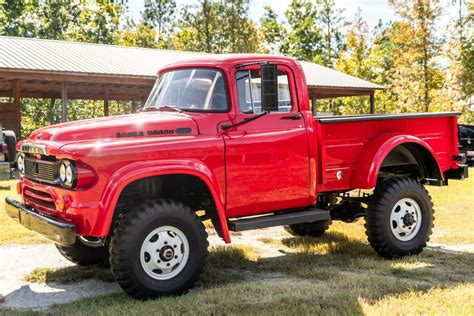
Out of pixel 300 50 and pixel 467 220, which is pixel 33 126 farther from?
pixel 467 220

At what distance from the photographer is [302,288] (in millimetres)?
5035

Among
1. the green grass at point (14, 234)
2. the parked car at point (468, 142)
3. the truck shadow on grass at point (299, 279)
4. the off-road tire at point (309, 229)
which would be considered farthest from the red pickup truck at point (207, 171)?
the parked car at point (468, 142)

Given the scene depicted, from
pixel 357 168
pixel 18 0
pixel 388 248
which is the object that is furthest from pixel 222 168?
pixel 18 0

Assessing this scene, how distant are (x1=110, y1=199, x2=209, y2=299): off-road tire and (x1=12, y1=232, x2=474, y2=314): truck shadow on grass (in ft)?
0.41

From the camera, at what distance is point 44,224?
15.6ft

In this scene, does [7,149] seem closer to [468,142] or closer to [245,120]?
[245,120]

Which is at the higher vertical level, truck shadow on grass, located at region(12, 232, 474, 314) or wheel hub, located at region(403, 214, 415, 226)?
wheel hub, located at region(403, 214, 415, 226)

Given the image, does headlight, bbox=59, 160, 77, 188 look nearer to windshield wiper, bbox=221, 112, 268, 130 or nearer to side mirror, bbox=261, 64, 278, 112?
windshield wiper, bbox=221, 112, 268, 130

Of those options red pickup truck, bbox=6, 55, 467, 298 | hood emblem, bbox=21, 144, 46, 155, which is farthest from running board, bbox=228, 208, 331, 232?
hood emblem, bbox=21, 144, 46, 155

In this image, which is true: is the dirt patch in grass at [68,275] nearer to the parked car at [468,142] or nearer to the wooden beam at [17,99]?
the wooden beam at [17,99]

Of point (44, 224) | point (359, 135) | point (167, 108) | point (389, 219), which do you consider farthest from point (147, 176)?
point (389, 219)

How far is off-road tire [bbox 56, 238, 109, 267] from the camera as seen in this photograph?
596 centimetres

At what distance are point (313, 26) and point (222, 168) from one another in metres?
47.2

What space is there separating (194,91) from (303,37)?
46513mm
